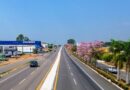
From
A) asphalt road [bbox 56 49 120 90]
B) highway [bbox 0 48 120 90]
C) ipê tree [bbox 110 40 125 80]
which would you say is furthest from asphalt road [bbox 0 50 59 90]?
ipê tree [bbox 110 40 125 80]

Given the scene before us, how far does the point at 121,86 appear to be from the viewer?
126ft

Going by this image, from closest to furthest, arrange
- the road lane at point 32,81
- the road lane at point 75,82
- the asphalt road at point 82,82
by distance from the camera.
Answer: the road lane at point 32,81
the road lane at point 75,82
the asphalt road at point 82,82

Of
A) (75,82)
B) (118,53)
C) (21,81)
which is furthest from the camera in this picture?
(118,53)

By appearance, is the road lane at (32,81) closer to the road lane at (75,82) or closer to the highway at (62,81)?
the highway at (62,81)

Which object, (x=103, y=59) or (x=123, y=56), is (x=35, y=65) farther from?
(x=103, y=59)

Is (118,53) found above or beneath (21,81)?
above

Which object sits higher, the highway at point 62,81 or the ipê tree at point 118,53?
the ipê tree at point 118,53

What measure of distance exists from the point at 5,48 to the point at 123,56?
111 m

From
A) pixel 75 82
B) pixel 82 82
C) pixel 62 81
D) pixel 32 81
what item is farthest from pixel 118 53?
pixel 32 81

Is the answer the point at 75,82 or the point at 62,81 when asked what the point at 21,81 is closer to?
the point at 62,81

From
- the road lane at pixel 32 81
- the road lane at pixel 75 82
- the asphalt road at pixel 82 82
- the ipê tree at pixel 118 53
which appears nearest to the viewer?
the road lane at pixel 32 81

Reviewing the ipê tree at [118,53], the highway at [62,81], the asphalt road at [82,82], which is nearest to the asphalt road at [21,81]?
the highway at [62,81]

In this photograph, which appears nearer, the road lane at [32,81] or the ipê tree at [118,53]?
the road lane at [32,81]

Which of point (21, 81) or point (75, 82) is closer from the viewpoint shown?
point (75, 82)
